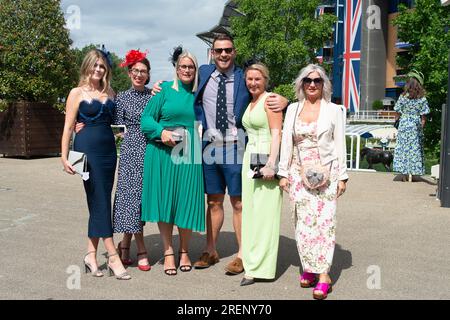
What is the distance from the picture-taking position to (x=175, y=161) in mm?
4887

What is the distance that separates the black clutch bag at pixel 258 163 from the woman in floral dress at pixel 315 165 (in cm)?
15

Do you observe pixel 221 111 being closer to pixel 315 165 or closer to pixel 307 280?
pixel 315 165

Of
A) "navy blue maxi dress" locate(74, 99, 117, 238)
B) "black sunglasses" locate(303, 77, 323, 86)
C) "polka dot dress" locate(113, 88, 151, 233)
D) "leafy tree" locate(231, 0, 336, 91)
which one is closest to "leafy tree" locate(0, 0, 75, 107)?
"polka dot dress" locate(113, 88, 151, 233)

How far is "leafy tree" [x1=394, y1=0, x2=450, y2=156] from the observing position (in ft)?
45.0

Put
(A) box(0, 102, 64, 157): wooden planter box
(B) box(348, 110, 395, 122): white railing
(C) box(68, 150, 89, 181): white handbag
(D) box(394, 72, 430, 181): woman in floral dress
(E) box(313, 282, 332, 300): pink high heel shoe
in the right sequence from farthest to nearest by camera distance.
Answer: (B) box(348, 110, 395, 122): white railing, (A) box(0, 102, 64, 157): wooden planter box, (D) box(394, 72, 430, 181): woman in floral dress, (C) box(68, 150, 89, 181): white handbag, (E) box(313, 282, 332, 300): pink high heel shoe

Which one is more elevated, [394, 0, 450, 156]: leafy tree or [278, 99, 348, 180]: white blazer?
[394, 0, 450, 156]: leafy tree

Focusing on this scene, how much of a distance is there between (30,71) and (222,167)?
42.7 ft

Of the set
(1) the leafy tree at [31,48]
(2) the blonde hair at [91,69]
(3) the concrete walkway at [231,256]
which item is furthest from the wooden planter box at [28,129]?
(2) the blonde hair at [91,69]

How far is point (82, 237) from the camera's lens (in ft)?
20.7

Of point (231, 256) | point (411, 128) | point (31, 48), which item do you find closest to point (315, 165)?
point (231, 256)

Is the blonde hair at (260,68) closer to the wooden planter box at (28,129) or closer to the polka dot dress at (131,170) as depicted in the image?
the polka dot dress at (131,170)

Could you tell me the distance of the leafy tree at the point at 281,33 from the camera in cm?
3653

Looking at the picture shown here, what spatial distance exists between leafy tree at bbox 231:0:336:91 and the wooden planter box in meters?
21.3

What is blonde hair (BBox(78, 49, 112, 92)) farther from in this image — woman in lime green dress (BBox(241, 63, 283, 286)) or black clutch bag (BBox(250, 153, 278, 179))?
black clutch bag (BBox(250, 153, 278, 179))
